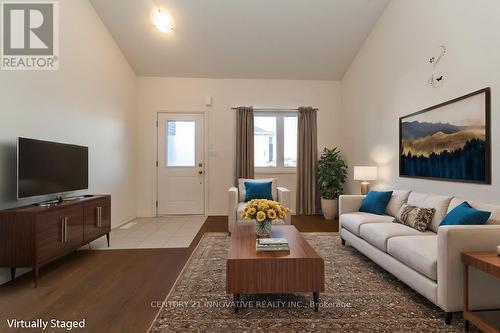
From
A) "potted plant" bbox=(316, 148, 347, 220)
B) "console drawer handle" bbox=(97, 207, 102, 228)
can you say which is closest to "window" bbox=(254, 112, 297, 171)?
"potted plant" bbox=(316, 148, 347, 220)

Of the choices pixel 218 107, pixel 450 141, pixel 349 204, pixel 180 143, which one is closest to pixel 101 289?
pixel 349 204

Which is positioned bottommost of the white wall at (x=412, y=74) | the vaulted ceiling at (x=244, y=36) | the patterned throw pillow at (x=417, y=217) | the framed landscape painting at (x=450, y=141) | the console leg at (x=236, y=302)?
the console leg at (x=236, y=302)

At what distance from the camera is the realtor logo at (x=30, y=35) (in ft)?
8.10

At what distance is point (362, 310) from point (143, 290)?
1766 millimetres

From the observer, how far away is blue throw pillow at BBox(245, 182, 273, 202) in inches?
157

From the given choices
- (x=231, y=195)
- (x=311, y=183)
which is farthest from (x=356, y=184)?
(x=231, y=195)

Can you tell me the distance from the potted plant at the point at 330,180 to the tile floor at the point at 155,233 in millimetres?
2412

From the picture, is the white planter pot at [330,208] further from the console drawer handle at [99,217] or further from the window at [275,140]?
the console drawer handle at [99,217]

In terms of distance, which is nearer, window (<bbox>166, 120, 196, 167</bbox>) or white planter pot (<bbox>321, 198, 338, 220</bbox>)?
white planter pot (<bbox>321, 198, 338, 220</bbox>)

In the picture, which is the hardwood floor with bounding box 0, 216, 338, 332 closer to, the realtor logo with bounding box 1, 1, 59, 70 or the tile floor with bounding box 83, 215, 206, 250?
the tile floor with bounding box 83, 215, 206, 250

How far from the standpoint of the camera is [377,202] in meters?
3.17

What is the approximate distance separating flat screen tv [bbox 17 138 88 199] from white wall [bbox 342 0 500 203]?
4238 mm

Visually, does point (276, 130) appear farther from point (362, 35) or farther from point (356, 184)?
point (362, 35)

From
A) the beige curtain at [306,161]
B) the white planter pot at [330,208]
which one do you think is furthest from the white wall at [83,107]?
the white planter pot at [330,208]
